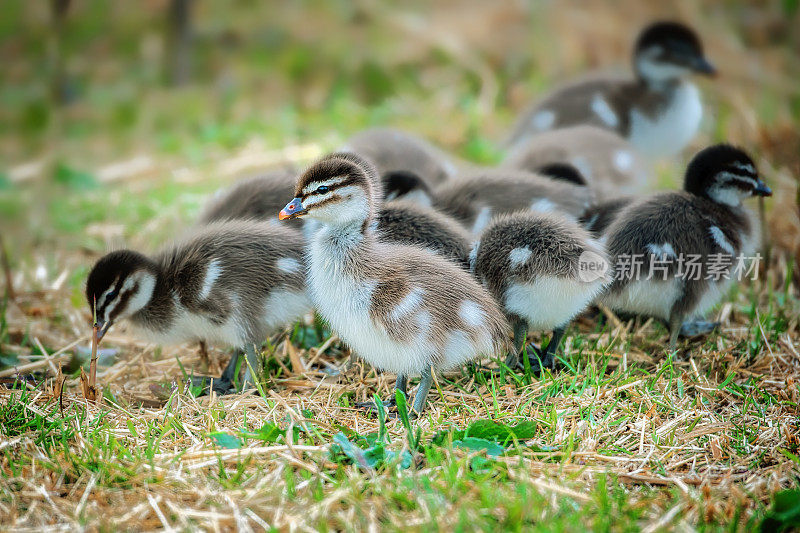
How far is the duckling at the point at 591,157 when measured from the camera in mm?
5340

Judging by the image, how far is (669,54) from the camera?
6.50 m

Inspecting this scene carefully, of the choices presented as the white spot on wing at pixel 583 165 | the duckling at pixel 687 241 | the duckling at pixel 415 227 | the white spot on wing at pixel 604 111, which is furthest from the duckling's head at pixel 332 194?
the white spot on wing at pixel 604 111

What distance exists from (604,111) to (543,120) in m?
0.48

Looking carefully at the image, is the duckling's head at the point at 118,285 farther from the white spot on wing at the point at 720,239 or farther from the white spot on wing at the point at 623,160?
the white spot on wing at the point at 623,160

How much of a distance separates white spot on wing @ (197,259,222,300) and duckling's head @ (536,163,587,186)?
2.11 metres

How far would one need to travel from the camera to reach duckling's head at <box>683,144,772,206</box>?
3979 millimetres

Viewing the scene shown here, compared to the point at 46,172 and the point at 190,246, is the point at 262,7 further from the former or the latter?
the point at 190,246

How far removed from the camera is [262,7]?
9.66 meters

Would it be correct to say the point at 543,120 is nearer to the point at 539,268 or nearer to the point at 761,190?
the point at 761,190

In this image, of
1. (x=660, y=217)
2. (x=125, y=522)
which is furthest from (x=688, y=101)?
(x=125, y=522)

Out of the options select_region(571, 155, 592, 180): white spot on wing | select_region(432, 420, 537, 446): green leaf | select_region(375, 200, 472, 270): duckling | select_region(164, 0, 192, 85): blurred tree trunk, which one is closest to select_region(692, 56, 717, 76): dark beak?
select_region(571, 155, 592, 180): white spot on wing

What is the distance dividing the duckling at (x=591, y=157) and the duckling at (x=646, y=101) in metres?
0.66

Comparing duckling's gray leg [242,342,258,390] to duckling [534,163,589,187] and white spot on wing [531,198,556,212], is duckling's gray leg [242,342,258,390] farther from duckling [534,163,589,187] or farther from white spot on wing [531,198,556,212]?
duckling [534,163,589,187]

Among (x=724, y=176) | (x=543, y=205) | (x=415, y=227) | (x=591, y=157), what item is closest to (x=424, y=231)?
(x=415, y=227)
